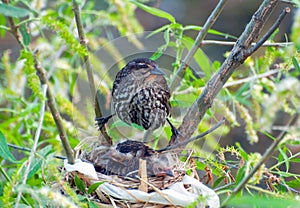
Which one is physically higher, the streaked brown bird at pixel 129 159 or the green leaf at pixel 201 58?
the green leaf at pixel 201 58

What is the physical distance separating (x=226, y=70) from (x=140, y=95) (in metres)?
0.18

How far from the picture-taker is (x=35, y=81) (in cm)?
102

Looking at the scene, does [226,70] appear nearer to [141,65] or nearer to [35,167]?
[141,65]

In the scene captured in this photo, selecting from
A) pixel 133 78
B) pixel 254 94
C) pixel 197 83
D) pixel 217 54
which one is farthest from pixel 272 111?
pixel 217 54

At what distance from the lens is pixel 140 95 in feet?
4.08

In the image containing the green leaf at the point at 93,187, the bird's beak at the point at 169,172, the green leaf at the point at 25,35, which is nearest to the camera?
the green leaf at the point at 93,187

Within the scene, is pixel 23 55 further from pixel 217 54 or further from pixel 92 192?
pixel 217 54

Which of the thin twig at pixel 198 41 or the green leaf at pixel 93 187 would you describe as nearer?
the green leaf at pixel 93 187

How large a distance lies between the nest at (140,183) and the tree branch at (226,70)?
2.8 inches

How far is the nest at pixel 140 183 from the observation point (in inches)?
45.1

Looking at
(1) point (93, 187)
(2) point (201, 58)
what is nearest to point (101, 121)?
(1) point (93, 187)

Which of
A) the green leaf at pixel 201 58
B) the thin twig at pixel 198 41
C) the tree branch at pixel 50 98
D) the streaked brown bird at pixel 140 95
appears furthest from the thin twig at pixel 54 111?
the green leaf at pixel 201 58

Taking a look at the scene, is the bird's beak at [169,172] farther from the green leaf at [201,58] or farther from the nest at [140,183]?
the green leaf at [201,58]

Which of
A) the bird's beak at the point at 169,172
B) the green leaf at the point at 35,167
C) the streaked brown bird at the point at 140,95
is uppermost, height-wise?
the streaked brown bird at the point at 140,95
